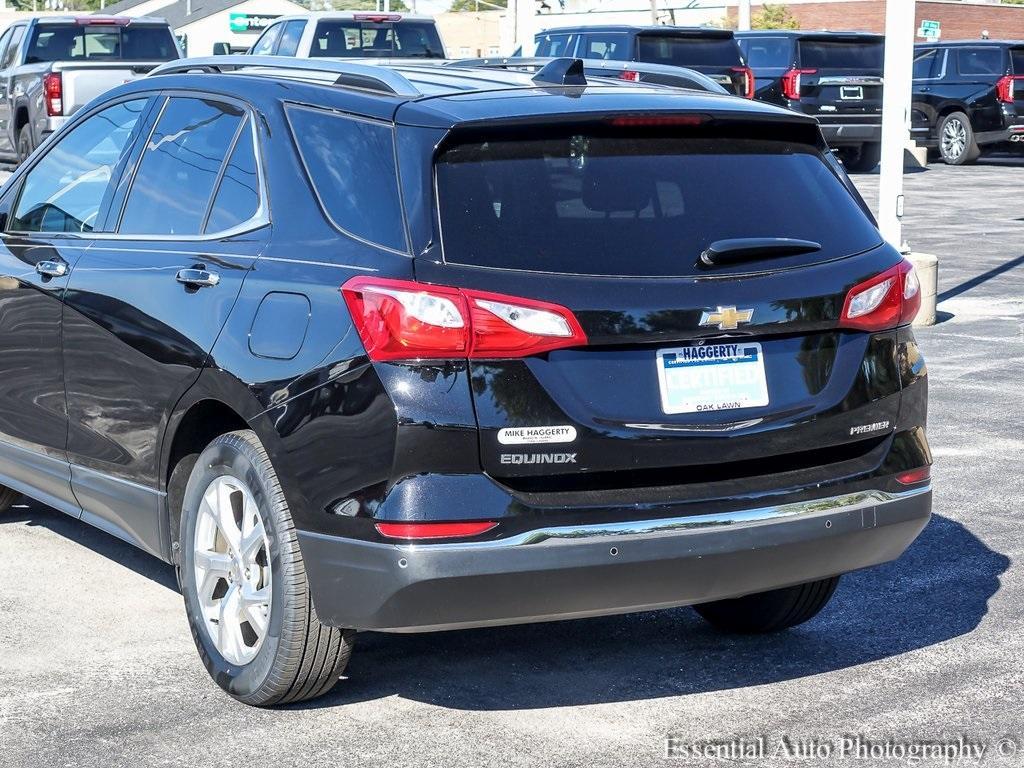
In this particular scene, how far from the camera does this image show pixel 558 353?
407 cm

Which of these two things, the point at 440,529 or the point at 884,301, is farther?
the point at 884,301

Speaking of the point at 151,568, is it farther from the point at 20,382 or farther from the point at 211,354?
the point at 211,354

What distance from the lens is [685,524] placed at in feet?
13.7

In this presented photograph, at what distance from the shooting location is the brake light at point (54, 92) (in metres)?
20.7

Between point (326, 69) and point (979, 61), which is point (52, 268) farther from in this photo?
point (979, 61)

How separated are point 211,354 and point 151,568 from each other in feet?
5.85

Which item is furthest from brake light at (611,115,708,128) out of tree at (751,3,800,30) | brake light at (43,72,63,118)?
tree at (751,3,800,30)

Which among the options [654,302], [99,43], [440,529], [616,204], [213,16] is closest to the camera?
[440,529]

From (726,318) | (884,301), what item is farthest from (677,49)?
(726,318)

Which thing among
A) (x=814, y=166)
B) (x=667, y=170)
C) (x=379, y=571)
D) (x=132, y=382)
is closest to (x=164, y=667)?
(x=132, y=382)

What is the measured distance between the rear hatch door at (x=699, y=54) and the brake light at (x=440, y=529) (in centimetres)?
2037

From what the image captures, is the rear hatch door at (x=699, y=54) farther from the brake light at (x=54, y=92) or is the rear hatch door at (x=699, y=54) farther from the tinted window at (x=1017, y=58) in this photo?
the brake light at (x=54, y=92)

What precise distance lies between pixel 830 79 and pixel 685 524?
23622mm

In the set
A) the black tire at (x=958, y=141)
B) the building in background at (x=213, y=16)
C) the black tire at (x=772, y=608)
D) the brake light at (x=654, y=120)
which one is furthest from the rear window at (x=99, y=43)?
the building in background at (x=213, y=16)
